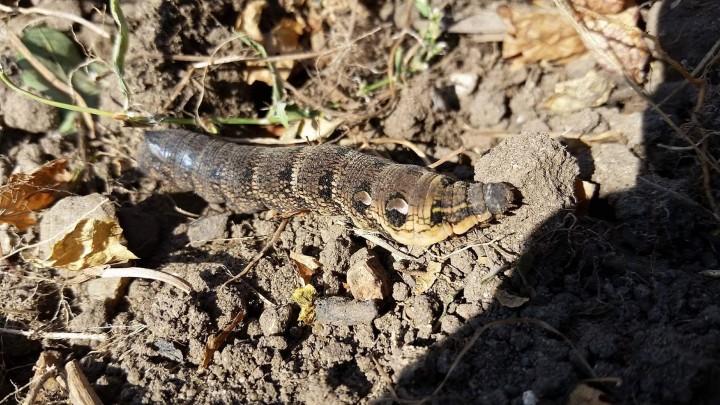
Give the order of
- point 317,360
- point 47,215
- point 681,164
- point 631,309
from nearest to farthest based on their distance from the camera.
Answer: point 631,309 → point 317,360 → point 681,164 → point 47,215

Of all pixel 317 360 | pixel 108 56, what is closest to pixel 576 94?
pixel 317 360

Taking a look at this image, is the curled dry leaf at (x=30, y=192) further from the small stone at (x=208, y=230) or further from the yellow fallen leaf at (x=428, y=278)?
the yellow fallen leaf at (x=428, y=278)

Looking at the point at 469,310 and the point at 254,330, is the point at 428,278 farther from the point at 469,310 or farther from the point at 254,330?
the point at 254,330

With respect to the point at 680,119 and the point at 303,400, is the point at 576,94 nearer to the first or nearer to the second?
the point at 680,119

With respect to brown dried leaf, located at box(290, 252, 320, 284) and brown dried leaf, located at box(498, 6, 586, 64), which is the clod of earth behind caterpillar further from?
brown dried leaf, located at box(498, 6, 586, 64)

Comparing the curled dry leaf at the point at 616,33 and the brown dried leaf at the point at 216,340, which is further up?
the curled dry leaf at the point at 616,33

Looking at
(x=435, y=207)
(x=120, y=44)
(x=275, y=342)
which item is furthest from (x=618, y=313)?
(x=120, y=44)

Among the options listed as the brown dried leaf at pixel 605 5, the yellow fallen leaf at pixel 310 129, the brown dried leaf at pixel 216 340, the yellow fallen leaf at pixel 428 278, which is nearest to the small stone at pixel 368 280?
the yellow fallen leaf at pixel 428 278

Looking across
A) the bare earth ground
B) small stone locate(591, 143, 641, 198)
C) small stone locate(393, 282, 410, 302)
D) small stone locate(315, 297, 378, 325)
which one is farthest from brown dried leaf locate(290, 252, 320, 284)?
small stone locate(591, 143, 641, 198)
